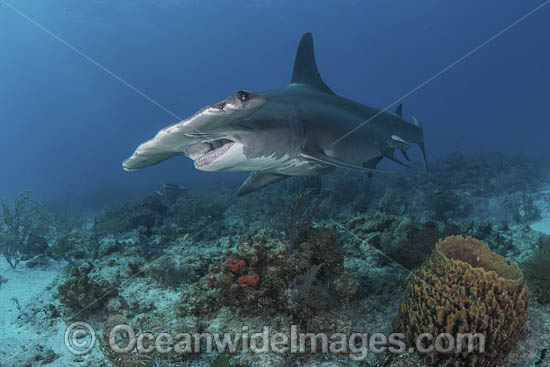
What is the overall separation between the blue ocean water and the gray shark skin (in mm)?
52476

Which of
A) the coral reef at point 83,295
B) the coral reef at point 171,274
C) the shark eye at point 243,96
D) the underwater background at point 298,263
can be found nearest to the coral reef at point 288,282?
the underwater background at point 298,263

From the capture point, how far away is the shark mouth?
3.25m

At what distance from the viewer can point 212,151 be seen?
331 centimetres

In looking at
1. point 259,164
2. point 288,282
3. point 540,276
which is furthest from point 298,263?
point 540,276

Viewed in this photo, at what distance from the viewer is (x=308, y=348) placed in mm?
3139

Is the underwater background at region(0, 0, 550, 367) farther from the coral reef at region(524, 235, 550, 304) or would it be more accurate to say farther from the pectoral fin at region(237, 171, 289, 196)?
the pectoral fin at region(237, 171, 289, 196)

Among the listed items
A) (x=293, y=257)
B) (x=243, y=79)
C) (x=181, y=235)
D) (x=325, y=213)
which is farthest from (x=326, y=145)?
(x=243, y=79)

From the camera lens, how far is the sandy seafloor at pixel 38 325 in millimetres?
3215

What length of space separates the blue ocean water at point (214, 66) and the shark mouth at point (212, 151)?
53644 millimetres

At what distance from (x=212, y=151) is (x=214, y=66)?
119207 mm

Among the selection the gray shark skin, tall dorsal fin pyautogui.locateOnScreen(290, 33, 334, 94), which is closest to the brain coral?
the gray shark skin

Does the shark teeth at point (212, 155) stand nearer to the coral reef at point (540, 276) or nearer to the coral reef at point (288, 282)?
the coral reef at point (288, 282)

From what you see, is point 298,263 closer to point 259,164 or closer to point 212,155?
point 259,164

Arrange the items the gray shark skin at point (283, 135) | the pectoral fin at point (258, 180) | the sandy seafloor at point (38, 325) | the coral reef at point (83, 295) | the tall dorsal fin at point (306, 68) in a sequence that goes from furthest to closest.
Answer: the tall dorsal fin at point (306, 68), the pectoral fin at point (258, 180), the coral reef at point (83, 295), the sandy seafloor at point (38, 325), the gray shark skin at point (283, 135)
